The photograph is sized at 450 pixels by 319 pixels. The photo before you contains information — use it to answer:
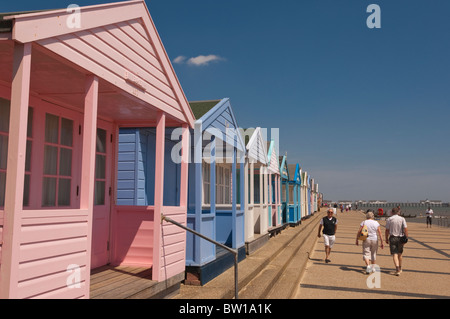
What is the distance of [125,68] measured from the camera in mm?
4320

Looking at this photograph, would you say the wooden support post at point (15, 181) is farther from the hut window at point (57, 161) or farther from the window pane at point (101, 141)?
the window pane at point (101, 141)

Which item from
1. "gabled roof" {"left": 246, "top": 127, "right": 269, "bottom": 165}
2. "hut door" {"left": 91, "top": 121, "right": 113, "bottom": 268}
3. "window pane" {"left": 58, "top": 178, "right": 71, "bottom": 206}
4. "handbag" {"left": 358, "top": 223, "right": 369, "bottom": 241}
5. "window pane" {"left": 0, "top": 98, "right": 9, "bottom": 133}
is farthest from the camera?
"gabled roof" {"left": 246, "top": 127, "right": 269, "bottom": 165}

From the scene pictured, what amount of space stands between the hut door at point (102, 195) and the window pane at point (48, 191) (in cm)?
95

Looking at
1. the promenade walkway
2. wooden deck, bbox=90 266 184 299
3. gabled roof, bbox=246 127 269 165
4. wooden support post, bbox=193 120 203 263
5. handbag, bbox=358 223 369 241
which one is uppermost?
gabled roof, bbox=246 127 269 165

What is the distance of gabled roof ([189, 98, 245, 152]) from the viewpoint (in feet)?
22.9

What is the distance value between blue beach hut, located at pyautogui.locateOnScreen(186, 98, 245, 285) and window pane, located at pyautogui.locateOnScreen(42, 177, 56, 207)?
93.1 inches

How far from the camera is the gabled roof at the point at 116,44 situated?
2.96 metres

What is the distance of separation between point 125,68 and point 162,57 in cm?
110

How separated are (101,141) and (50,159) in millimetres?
1248

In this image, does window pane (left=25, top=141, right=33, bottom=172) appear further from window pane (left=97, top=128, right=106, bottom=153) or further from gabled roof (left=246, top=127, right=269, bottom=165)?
gabled roof (left=246, top=127, right=269, bottom=165)

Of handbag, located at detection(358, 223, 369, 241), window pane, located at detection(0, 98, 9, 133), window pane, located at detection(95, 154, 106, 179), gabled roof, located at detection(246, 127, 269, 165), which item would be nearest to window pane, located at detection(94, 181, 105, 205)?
window pane, located at detection(95, 154, 106, 179)

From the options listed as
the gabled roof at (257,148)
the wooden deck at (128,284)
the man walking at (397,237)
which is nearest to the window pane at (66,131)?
the wooden deck at (128,284)
